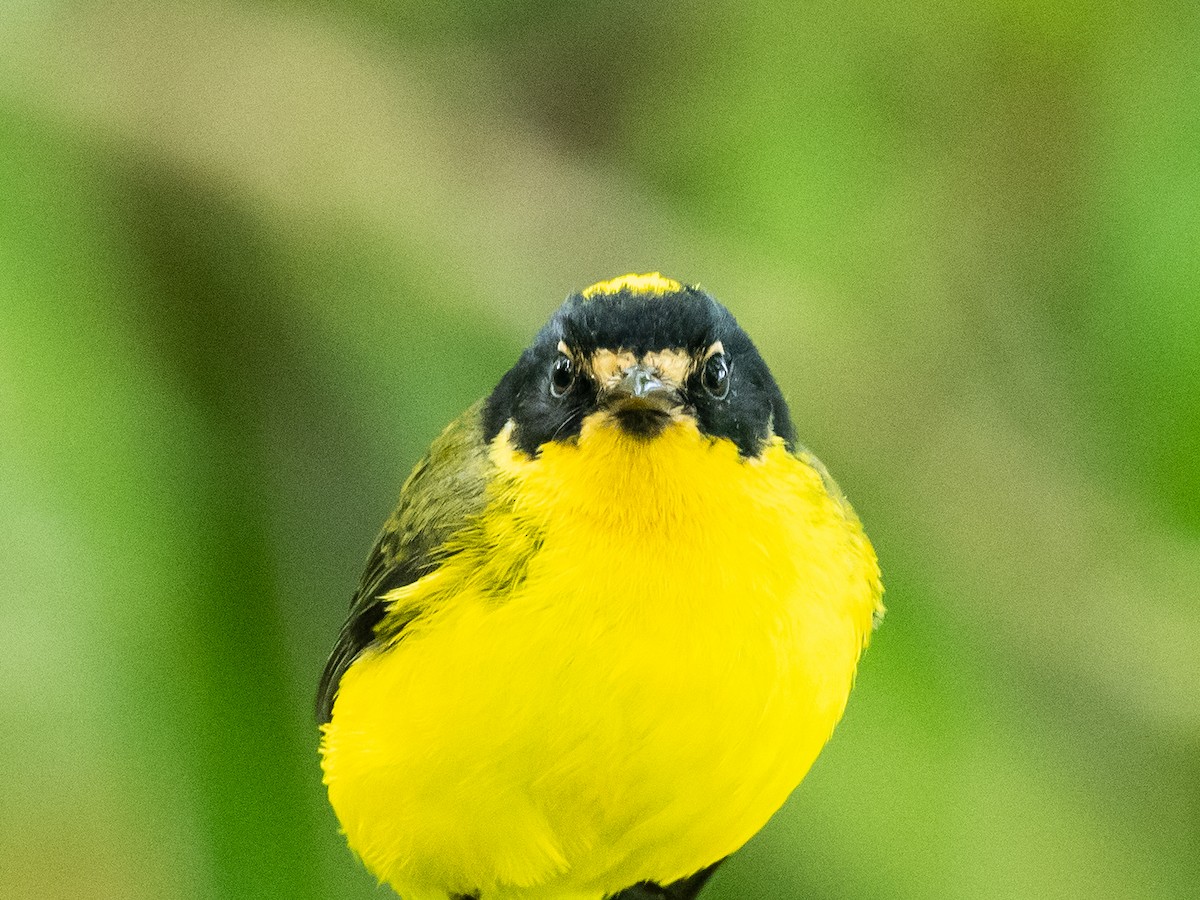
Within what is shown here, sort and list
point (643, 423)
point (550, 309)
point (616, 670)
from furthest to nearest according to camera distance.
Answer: point (550, 309), point (643, 423), point (616, 670)

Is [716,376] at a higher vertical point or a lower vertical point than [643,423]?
higher

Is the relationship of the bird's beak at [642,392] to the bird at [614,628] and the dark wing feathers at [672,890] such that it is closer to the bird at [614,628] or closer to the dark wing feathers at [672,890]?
the bird at [614,628]

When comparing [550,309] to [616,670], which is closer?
[616,670]

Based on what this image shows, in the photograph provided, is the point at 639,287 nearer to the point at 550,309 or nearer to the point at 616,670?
the point at 616,670

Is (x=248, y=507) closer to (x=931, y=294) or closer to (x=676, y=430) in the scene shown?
(x=676, y=430)

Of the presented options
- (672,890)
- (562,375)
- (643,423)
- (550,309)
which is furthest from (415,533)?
(550,309)

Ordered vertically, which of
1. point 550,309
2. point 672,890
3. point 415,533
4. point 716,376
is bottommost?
point 672,890
